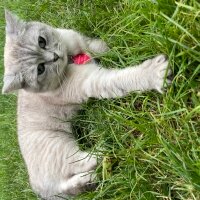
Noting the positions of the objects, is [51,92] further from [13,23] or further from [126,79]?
[126,79]

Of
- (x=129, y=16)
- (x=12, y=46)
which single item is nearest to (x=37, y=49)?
(x=12, y=46)

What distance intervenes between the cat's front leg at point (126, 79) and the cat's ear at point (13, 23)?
2.02ft

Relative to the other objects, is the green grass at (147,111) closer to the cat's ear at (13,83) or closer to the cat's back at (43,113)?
the cat's back at (43,113)

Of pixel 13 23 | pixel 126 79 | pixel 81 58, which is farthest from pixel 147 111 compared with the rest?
pixel 13 23

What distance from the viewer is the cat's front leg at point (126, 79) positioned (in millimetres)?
2232

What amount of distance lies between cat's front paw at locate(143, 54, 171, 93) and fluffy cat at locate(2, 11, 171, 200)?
12.5 inches

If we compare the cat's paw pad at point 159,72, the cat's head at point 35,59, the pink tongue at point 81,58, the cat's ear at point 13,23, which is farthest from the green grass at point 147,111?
the cat's ear at point 13,23

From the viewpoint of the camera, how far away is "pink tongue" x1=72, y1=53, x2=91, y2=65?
115 inches

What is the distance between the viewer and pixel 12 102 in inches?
152

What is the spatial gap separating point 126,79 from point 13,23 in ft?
3.16

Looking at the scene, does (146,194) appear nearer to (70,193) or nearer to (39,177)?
(70,193)

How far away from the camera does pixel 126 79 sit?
2.42 m

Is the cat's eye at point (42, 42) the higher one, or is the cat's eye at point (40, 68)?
the cat's eye at point (42, 42)

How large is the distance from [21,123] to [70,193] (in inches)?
26.6
